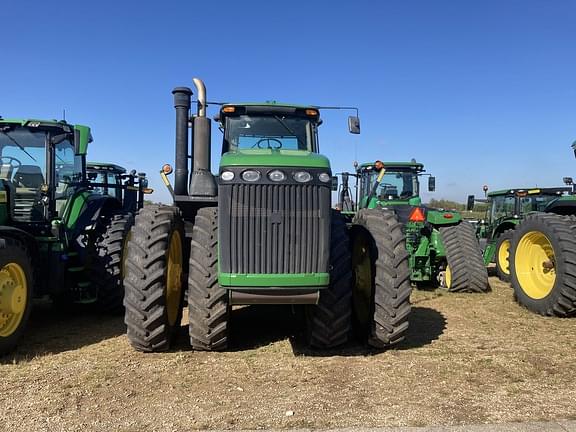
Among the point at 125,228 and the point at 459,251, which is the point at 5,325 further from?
the point at 459,251

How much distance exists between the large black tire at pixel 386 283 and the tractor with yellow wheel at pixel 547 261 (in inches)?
114

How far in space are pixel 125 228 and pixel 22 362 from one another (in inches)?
109

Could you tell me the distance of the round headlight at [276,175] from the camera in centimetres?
467

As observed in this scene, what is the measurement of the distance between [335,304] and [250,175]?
1.45 m

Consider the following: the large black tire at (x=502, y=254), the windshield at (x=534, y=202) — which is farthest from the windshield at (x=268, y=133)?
the windshield at (x=534, y=202)

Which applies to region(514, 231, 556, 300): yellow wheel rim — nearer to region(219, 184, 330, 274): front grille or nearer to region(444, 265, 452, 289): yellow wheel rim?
region(444, 265, 452, 289): yellow wheel rim

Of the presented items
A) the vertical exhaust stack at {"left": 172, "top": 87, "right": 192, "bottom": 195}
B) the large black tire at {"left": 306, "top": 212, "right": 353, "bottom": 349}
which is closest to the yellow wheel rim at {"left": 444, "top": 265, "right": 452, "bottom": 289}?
the large black tire at {"left": 306, "top": 212, "right": 353, "bottom": 349}

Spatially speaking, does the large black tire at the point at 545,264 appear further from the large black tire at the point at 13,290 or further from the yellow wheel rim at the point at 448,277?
the large black tire at the point at 13,290

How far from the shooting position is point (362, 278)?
227 inches

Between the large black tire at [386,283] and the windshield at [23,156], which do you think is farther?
the windshield at [23,156]

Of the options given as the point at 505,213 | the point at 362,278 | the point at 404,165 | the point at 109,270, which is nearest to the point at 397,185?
the point at 404,165

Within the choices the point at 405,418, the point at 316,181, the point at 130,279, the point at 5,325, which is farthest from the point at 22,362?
the point at 405,418

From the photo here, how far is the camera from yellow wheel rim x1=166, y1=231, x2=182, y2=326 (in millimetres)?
5380

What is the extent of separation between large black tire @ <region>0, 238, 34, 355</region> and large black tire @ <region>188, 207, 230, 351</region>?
1.79 metres
